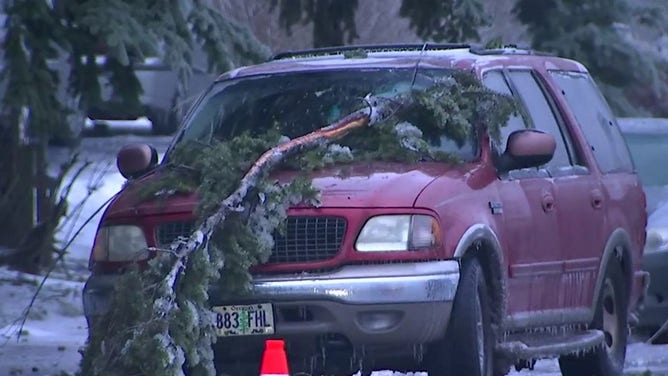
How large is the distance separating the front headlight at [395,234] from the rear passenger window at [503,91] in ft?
4.00

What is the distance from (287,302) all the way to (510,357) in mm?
1368

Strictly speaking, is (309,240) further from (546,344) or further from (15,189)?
(15,189)

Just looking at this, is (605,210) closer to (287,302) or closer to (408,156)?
(408,156)

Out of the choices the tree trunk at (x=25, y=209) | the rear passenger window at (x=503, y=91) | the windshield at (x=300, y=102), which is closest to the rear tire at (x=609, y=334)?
the rear passenger window at (x=503, y=91)

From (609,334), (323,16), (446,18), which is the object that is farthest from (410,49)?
(323,16)

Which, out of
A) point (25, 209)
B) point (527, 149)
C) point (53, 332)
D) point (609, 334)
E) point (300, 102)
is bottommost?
point (53, 332)

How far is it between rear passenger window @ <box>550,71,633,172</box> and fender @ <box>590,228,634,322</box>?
0.41 meters

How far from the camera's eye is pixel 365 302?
7.29m

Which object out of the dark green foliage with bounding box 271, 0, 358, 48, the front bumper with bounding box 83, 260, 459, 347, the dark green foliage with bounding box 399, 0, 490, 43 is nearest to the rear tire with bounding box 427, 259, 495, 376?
the front bumper with bounding box 83, 260, 459, 347

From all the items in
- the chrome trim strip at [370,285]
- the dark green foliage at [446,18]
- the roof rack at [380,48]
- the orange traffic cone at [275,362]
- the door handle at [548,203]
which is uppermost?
the dark green foliage at [446,18]

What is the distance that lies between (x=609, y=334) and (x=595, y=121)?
4.20 feet

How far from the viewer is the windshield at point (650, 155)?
1416 cm

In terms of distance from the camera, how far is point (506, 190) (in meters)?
8.36

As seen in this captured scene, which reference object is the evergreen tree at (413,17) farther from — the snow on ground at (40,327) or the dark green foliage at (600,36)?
the snow on ground at (40,327)
